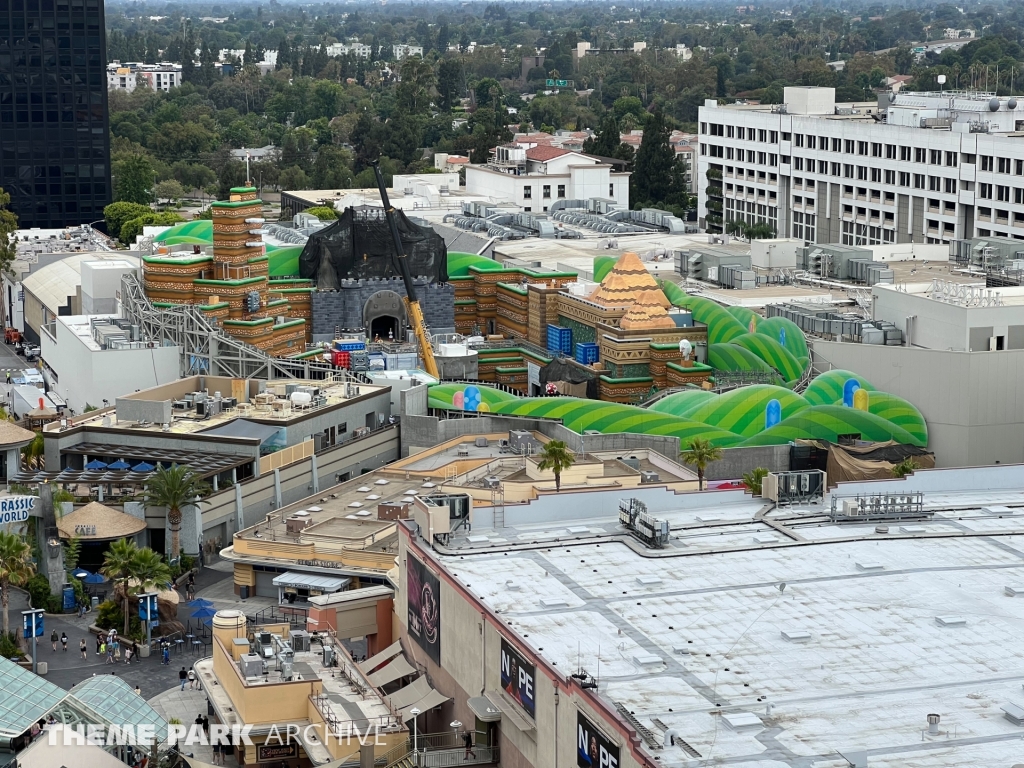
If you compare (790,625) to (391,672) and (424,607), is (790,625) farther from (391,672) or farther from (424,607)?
(391,672)

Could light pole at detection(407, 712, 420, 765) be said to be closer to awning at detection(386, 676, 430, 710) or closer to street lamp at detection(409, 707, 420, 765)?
street lamp at detection(409, 707, 420, 765)

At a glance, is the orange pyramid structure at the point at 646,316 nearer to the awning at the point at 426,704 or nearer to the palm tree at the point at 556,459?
the palm tree at the point at 556,459

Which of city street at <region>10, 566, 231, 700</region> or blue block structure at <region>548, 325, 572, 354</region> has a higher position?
blue block structure at <region>548, 325, 572, 354</region>

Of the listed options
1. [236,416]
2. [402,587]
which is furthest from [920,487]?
[236,416]

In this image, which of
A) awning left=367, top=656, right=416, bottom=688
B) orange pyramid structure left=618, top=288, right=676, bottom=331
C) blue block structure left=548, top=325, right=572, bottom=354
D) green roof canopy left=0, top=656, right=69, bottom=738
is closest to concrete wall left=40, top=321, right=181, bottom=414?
blue block structure left=548, top=325, right=572, bottom=354

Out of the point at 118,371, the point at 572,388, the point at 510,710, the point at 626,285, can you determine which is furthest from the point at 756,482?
the point at 118,371

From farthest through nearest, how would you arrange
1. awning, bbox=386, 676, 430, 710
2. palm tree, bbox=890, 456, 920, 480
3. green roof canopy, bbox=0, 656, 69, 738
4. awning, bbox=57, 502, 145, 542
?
awning, bbox=57, 502, 145, 542
palm tree, bbox=890, 456, 920, 480
green roof canopy, bbox=0, 656, 69, 738
awning, bbox=386, 676, 430, 710

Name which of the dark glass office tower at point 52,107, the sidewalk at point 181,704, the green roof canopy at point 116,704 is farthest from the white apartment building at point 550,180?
the green roof canopy at point 116,704

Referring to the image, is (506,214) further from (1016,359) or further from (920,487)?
(920,487)
